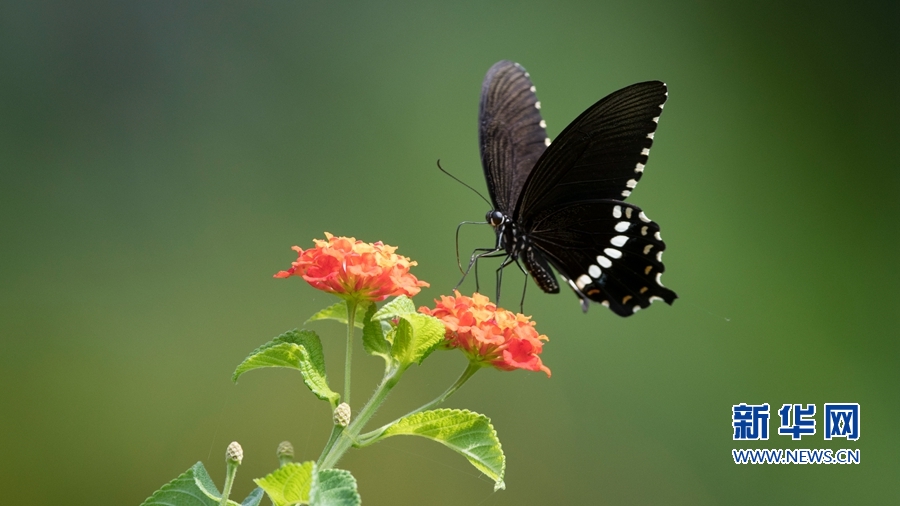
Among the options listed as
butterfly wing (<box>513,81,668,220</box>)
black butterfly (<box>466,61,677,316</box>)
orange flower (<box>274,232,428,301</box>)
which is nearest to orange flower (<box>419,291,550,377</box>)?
orange flower (<box>274,232,428,301</box>)

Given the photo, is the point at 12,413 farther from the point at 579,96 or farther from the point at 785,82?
the point at 785,82

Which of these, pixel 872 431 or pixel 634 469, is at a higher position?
pixel 872 431

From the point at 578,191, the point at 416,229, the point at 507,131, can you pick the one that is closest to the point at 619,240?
the point at 578,191

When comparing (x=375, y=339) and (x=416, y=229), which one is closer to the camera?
(x=375, y=339)

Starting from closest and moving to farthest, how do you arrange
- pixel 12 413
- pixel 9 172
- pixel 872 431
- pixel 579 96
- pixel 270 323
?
pixel 12 413 < pixel 9 172 < pixel 270 323 < pixel 872 431 < pixel 579 96

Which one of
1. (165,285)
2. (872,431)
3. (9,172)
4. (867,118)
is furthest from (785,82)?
(9,172)

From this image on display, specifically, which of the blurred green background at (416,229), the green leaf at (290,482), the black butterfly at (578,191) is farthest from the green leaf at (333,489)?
the blurred green background at (416,229)

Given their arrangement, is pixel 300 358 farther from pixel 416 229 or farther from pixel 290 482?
pixel 416 229
